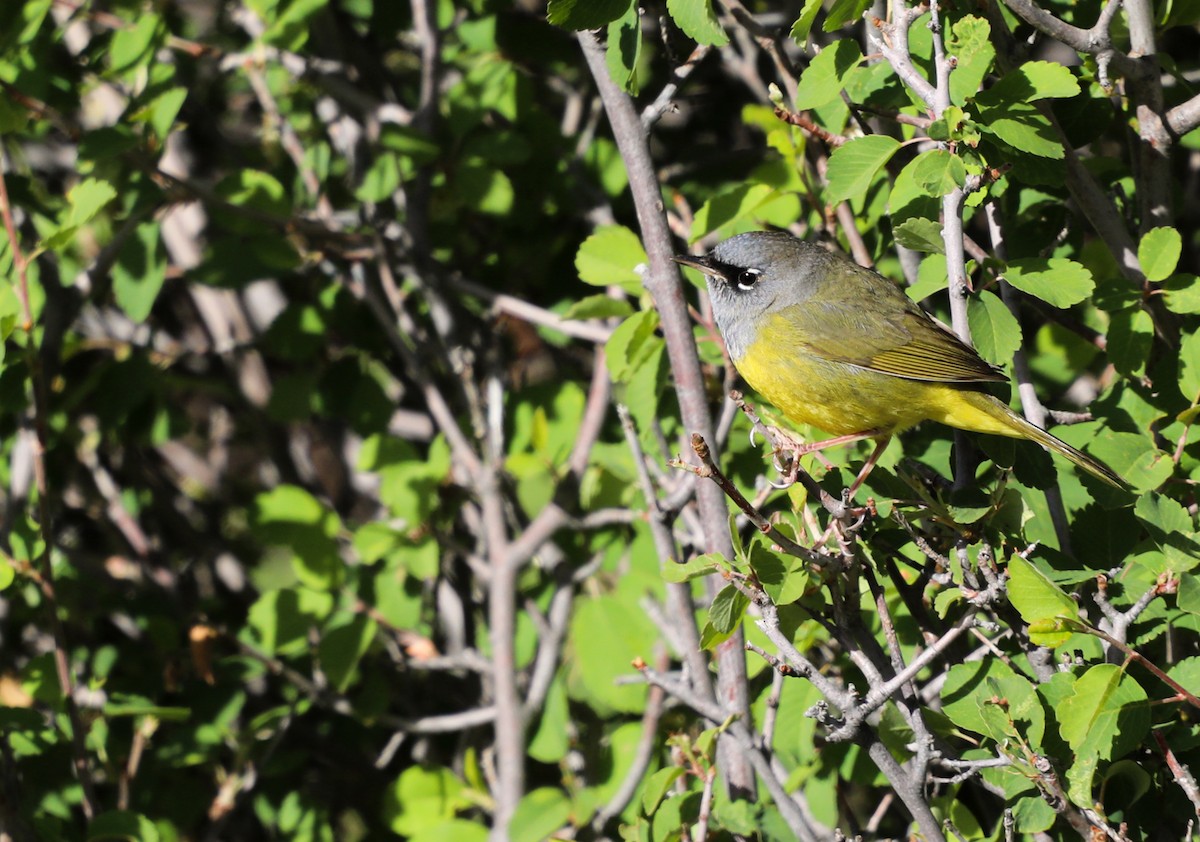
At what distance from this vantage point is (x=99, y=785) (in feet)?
10.4

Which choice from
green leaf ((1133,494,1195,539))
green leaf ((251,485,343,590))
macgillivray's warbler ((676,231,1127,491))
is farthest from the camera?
green leaf ((251,485,343,590))

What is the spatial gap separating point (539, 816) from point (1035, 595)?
54.0 inches

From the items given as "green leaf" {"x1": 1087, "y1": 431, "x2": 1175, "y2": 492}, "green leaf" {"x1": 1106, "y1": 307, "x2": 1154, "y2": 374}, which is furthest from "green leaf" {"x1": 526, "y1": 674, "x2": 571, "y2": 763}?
"green leaf" {"x1": 1106, "y1": 307, "x2": 1154, "y2": 374}

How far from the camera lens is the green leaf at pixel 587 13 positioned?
1842 millimetres

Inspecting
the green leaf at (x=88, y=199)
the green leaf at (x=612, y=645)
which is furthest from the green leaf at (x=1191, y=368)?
the green leaf at (x=88, y=199)

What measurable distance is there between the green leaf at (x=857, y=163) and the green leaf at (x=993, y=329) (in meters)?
0.27

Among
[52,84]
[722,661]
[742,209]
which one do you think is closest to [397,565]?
[722,661]

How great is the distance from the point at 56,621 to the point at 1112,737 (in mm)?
2143

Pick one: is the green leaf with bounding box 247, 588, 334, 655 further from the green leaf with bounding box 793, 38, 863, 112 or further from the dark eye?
the green leaf with bounding box 793, 38, 863, 112

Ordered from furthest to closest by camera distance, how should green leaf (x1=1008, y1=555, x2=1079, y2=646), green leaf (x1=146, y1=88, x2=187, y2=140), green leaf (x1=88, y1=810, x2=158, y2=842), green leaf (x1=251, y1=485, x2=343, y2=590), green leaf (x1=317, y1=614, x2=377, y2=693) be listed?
green leaf (x1=251, y1=485, x2=343, y2=590)
green leaf (x1=317, y1=614, x2=377, y2=693)
green leaf (x1=146, y1=88, x2=187, y2=140)
green leaf (x1=88, y1=810, x2=158, y2=842)
green leaf (x1=1008, y1=555, x2=1079, y2=646)

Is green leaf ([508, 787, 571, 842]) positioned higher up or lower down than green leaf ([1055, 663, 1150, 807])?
lower down

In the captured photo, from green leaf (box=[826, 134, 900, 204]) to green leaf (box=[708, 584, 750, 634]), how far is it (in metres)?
0.69

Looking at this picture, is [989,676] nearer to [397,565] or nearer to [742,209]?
[742,209]

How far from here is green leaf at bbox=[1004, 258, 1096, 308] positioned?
1794 millimetres
